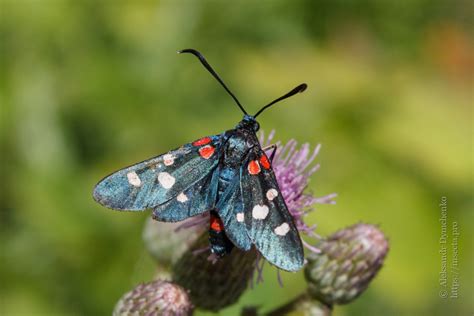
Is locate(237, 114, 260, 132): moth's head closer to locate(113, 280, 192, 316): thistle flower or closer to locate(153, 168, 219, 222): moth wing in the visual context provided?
locate(153, 168, 219, 222): moth wing

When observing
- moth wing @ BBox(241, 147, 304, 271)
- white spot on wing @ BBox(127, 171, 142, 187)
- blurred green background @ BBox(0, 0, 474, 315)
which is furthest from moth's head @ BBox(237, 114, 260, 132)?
blurred green background @ BBox(0, 0, 474, 315)

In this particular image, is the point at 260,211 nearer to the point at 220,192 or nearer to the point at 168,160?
the point at 220,192

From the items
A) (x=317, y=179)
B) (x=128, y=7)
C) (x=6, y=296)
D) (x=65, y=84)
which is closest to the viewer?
(x=6, y=296)

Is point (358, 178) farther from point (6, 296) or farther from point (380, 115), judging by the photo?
point (6, 296)

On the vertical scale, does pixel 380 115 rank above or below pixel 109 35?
below

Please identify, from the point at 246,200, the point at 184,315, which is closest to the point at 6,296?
the point at 184,315

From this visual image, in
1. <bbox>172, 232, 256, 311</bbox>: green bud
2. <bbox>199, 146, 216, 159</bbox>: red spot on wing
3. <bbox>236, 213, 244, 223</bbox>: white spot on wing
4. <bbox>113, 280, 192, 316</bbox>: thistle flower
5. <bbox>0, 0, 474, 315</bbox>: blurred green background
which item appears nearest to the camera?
<bbox>236, 213, 244, 223</bbox>: white spot on wing
